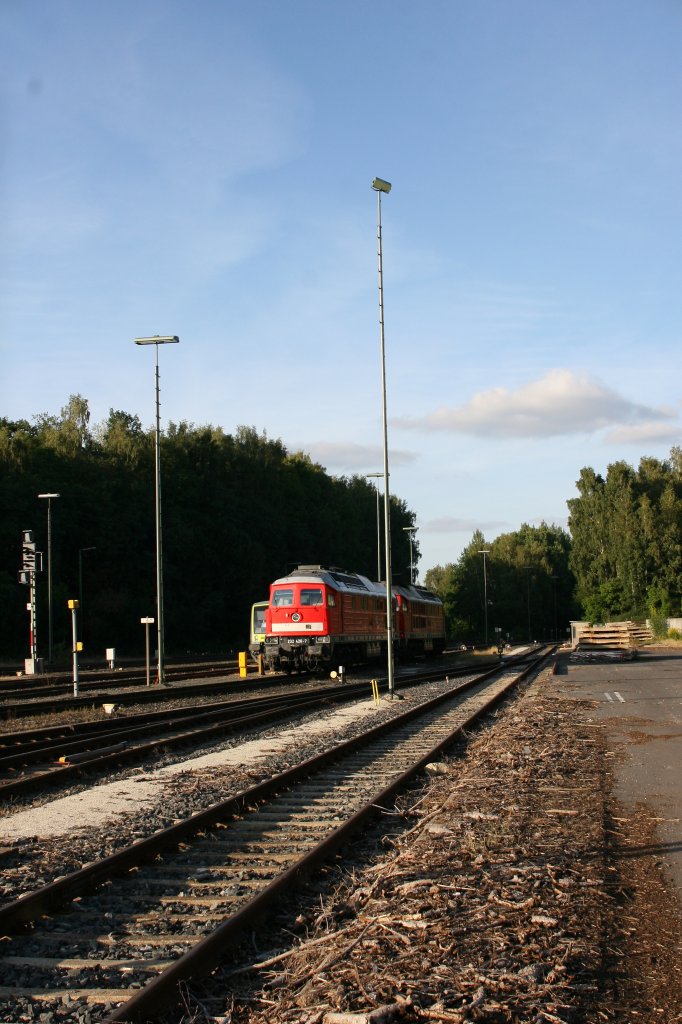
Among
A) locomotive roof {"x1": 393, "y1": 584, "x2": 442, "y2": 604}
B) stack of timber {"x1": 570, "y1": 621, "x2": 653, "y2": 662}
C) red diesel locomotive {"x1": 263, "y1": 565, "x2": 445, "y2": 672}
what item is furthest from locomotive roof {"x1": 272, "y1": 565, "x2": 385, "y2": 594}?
stack of timber {"x1": 570, "y1": 621, "x2": 653, "y2": 662}

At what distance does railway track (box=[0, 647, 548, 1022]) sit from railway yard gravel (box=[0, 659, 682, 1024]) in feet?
0.60

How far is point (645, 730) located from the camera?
1673 cm

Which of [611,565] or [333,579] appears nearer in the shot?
[333,579]

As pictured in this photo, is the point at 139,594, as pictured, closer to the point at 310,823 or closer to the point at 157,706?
the point at 157,706

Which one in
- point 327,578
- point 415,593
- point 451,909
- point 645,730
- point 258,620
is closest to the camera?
point 451,909

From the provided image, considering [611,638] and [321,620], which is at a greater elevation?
[321,620]

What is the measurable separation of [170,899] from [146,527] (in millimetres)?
65269

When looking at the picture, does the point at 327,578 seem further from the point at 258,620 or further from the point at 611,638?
the point at 611,638

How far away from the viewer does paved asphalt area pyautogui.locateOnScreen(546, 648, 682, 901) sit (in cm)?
952

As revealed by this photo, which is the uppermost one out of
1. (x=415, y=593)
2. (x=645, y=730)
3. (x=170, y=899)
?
(x=415, y=593)

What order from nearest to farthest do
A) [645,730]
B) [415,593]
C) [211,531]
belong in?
[645,730] < [415,593] < [211,531]

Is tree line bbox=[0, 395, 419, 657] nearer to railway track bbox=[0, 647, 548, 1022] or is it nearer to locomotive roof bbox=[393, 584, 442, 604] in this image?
locomotive roof bbox=[393, 584, 442, 604]

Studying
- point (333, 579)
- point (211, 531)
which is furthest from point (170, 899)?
point (211, 531)

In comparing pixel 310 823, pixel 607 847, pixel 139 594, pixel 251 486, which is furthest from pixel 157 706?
pixel 251 486
